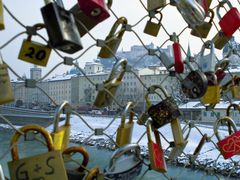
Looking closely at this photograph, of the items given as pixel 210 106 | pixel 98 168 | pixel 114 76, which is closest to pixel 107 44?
pixel 114 76

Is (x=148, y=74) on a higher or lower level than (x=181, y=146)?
higher

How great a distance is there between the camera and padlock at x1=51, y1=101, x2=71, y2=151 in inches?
14.3

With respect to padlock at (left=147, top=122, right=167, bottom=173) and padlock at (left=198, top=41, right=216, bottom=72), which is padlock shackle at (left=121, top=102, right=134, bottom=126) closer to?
padlock at (left=147, top=122, right=167, bottom=173)

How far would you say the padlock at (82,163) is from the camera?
37cm

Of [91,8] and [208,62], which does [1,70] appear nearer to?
[91,8]

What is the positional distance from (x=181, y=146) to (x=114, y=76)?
13cm

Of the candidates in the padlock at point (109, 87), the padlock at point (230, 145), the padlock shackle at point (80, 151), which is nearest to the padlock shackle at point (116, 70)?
the padlock at point (109, 87)

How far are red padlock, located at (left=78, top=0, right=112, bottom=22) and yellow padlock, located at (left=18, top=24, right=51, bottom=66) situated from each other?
1.7 inches

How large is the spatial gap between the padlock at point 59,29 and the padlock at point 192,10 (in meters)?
0.21

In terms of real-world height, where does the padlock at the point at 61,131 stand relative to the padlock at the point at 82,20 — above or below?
below

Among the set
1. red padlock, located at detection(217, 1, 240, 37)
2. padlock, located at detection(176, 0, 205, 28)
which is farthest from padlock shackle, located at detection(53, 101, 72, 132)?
red padlock, located at detection(217, 1, 240, 37)

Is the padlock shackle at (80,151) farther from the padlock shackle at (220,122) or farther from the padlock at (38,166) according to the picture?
the padlock shackle at (220,122)

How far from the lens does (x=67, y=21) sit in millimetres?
329

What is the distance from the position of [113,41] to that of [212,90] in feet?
0.64
